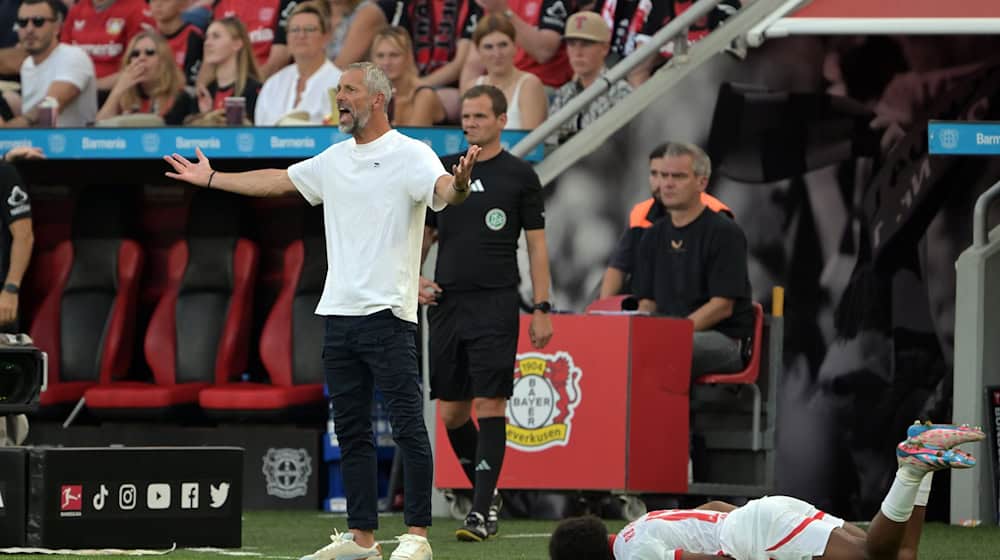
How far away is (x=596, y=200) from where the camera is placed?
1170 cm

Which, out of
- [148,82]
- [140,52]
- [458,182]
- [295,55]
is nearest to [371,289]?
[458,182]

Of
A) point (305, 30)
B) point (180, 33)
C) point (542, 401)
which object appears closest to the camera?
point (542, 401)

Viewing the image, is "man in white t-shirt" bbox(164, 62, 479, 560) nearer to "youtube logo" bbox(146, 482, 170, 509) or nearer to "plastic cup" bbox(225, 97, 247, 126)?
"youtube logo" bbox(146, 482, 170, 509)

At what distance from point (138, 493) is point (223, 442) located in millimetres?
4502

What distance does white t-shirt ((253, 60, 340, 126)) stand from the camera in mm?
13117

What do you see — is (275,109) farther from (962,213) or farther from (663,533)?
(663,533)

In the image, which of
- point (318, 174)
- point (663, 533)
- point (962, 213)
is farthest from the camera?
point (962, 213)

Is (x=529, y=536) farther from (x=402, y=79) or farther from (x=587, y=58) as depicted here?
(x=402, y=79)

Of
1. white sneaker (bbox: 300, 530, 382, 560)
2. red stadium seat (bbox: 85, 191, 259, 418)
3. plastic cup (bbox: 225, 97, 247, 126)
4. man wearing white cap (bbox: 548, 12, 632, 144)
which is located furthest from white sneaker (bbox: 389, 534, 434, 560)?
red stadium seat (bbox: 85, 191, 259, 418)

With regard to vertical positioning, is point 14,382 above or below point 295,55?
below

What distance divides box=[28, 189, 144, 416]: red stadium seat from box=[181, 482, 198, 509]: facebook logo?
5.43 m

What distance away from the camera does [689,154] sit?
35.1 feet

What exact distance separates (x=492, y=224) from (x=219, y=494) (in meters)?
1.90

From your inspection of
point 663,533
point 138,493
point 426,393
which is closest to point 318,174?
point 138,493
